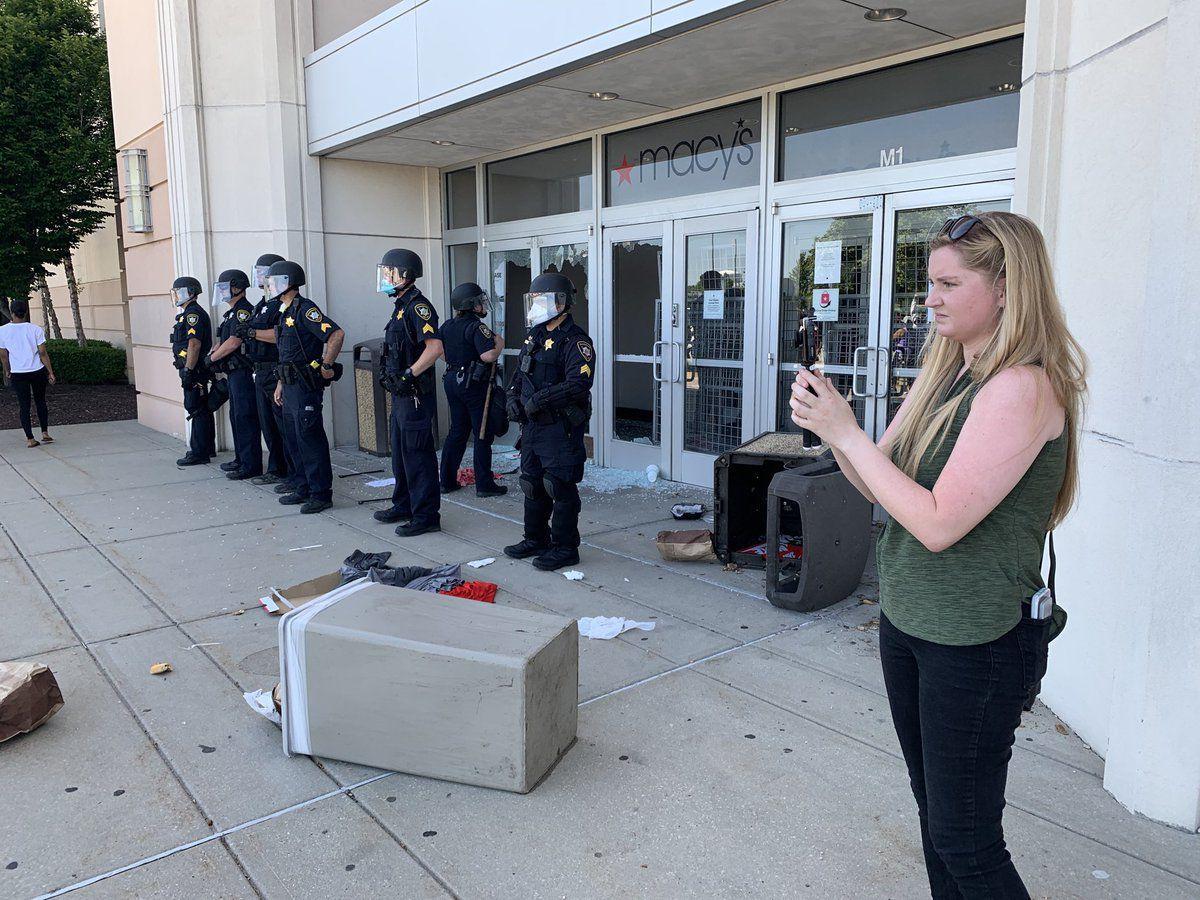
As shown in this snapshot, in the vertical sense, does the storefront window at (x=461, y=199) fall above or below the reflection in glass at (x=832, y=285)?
above

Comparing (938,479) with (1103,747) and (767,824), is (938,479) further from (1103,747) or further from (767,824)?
(1103,747)

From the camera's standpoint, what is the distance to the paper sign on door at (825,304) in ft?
21.2

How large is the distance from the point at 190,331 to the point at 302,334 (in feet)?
8.87

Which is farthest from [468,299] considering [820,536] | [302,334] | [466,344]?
[820,536]

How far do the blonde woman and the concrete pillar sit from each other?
1.15m

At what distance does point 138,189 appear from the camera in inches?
443

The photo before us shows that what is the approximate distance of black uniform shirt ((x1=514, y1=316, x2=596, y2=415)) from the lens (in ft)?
17.6

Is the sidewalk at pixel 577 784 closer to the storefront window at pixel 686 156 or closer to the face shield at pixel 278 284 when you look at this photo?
the face shield at pixel 278 284

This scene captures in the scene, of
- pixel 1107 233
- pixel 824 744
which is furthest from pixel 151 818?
pixel 1107 233

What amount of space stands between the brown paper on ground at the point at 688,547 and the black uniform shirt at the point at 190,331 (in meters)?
5.86

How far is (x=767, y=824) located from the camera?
2791mm

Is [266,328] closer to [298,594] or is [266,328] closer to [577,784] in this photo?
[298,594]

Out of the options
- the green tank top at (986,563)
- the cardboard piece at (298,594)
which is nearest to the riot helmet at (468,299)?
the cardboard piece at (298,594)

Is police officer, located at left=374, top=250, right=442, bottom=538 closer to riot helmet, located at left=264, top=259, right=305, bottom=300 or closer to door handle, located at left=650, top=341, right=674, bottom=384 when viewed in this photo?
riot helmet, located at left=264, top=259, right=305, bottom=300
